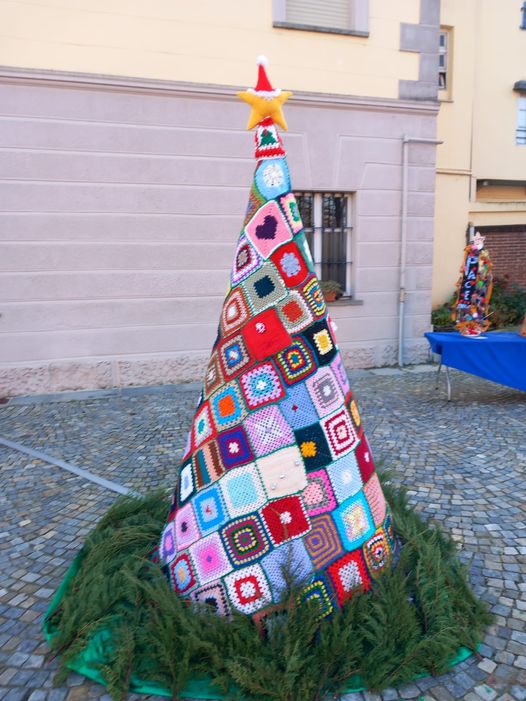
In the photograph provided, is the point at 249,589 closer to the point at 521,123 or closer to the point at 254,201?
the point at 254,201

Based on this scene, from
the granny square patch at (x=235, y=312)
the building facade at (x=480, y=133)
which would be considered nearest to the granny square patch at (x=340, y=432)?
the granny square patch at (x=235, y=312)

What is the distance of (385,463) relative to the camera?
4.28m

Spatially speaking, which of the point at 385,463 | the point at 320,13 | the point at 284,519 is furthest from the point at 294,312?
the point at 320,13

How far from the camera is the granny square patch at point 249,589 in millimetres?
2100

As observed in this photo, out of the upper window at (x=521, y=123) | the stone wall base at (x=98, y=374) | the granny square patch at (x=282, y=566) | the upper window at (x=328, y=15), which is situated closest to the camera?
the granny square patch at (x=282, y=566)

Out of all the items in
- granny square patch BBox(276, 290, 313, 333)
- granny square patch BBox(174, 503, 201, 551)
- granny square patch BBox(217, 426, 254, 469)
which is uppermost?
granny square patch BBox(276, 290, 313, 333)

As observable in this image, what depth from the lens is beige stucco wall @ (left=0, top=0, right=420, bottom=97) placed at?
5918 mm

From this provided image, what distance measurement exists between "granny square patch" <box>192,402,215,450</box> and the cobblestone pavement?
1059mm

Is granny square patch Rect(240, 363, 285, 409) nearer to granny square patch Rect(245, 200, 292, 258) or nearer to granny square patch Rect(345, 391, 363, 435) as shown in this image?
granny square patch Rect(345, 391, 363, 435)

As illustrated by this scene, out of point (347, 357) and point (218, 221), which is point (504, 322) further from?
point (218, 221)

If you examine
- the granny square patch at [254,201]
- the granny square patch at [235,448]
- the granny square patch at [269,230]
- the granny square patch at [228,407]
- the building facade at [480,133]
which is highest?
the building facade at [480,133]

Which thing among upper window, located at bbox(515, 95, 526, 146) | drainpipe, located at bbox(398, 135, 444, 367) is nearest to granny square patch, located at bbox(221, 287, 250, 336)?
drainpipe, located at bbox(398, 135, 444, 367)

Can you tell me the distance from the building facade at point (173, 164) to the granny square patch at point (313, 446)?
16.2 feet

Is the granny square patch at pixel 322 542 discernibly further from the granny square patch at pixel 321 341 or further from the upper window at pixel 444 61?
the upper window at pixel 444 61
